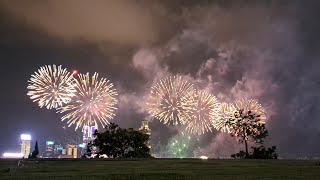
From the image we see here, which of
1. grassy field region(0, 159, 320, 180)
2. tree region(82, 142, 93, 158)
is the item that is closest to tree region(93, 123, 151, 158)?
tree region(82, 142, 93, 158)

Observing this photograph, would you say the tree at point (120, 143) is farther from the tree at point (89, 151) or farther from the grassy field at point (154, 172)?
the grassy field at point (154, 172)

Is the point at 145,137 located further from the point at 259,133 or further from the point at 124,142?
the point at 259,133

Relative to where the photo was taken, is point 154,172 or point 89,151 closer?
point 154,172

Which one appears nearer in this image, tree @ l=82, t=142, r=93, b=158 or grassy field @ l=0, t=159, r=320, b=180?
grassy field @ l=0, t=159, r=320, b=180

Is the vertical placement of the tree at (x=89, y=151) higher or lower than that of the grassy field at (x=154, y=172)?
higher

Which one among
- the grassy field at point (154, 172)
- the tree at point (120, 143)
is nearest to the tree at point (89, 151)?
the tree at point (120, 143)

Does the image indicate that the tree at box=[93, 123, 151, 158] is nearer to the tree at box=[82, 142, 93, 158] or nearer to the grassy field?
the tree at box=[82, 142, 93, 158]

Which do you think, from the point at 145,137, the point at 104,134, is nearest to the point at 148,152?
the point at 145,137

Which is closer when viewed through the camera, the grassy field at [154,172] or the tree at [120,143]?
the grassy field at [154,172]

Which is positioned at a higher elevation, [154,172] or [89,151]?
[89,151]

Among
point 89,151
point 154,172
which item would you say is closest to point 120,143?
point 89,151

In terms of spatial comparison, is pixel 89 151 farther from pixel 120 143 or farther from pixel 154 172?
pixel 154 172

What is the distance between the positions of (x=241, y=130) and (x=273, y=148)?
560 inches

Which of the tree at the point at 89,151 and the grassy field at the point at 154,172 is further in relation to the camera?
the tree at the point at 89,151
